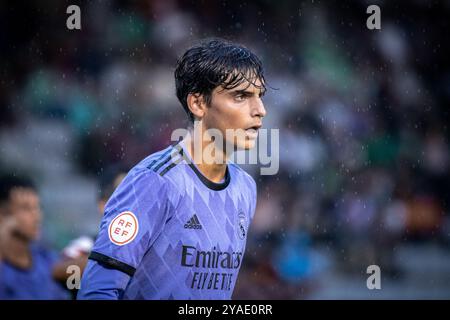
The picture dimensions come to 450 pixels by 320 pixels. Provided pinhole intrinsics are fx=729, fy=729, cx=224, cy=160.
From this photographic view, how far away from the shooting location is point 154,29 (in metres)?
10.4

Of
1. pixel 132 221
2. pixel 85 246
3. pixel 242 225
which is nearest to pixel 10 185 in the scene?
pixel 85 246

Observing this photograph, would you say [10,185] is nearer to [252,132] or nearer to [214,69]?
[214,69]

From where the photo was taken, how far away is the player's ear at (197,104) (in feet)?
10.9

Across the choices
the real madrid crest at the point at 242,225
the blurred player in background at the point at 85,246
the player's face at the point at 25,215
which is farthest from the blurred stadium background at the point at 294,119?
the real madrid crest at the point at 242,225

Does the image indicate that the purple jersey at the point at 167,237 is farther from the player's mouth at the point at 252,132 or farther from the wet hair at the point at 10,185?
the wet hair at the point at 10,185

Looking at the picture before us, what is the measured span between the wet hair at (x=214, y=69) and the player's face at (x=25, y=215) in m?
3.43

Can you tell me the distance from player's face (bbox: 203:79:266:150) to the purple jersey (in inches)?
8.0

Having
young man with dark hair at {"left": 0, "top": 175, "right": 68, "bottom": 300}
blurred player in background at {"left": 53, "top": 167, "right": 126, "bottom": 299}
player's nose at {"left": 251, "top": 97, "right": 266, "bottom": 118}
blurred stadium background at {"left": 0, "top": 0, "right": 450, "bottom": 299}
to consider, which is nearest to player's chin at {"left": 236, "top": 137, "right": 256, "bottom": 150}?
player's nose at {"left": 251, "top": 97, "right": 266, "bottom": 118}

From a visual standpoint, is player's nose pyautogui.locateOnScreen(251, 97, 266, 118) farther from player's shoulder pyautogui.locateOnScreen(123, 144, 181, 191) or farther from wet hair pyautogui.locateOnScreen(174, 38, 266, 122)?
player's shoulder pyautogui.locateOnScreen(123, 144, 181, 191)

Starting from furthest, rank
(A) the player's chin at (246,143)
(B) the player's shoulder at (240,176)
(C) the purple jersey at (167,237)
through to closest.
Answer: (B) the player's shoulder at (240,176) < (A) the player's chin at (246,143) < (C) the purple jersey at (167,237)

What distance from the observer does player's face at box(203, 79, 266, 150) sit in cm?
318

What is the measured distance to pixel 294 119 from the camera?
9953mm

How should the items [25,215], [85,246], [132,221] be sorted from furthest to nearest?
[25,215], [85,246], [132,221]

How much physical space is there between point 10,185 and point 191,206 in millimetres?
4126
